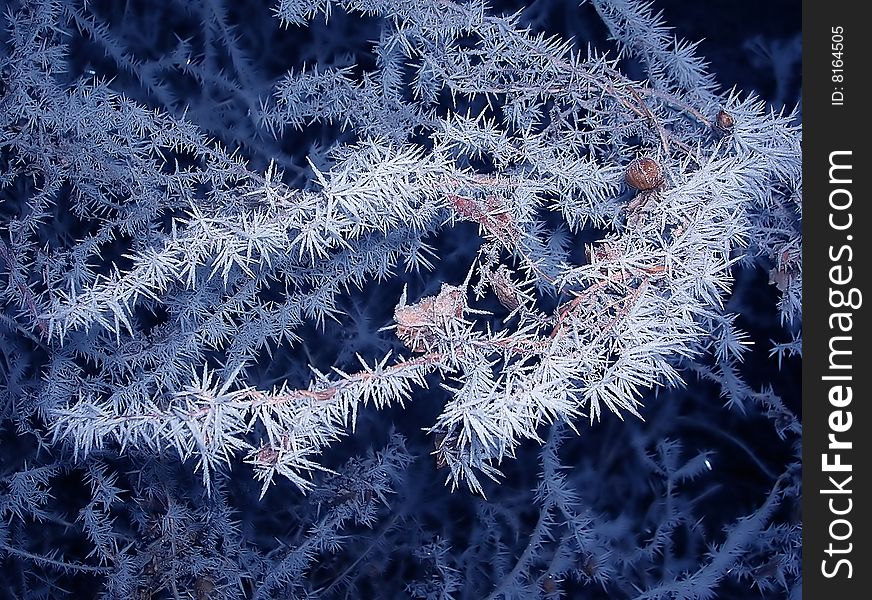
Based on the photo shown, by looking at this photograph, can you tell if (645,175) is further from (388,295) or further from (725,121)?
(388,295)

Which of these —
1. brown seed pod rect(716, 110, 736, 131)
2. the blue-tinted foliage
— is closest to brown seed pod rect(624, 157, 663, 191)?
the blue-tinted foliage

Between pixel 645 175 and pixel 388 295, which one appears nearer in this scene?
pixel 645 175

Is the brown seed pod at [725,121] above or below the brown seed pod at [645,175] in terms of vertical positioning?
above

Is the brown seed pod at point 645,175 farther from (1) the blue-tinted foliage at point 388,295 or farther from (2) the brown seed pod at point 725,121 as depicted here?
(2) the brown seed pod at point 725,121

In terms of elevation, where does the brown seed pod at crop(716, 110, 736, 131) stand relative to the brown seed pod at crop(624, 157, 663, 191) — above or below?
above

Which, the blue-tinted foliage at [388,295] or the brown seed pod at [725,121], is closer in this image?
the blue-tinted foliage at [388,295]

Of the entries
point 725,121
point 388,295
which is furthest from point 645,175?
point 388,295

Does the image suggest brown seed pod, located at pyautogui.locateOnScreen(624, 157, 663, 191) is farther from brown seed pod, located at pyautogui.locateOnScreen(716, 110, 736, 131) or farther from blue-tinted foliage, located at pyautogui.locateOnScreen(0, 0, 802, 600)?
brown seed pod, located at pyautogui.locateOnScreen(716, 110, 736, 131)

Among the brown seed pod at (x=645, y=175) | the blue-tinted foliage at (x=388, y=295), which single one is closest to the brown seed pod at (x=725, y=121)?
the blue-tinted foliage at (x=388, y=295)
